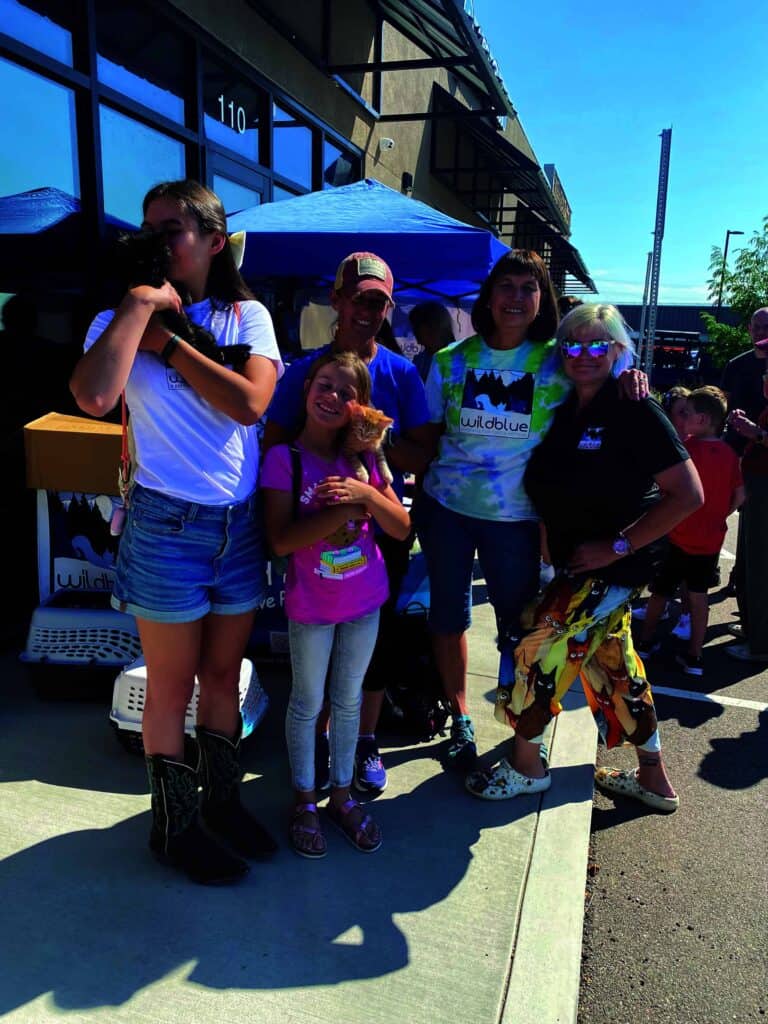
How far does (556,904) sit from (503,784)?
52 centimetres

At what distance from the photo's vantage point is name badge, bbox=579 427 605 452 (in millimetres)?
2318

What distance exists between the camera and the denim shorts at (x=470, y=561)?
8.45 ft

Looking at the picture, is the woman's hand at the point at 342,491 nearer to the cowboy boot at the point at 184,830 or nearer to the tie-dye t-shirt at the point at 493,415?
the tie-dye t-shirt at the point at 493,415

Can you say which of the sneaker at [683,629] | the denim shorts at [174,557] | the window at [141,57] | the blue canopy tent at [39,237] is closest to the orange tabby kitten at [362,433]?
the denim shorts at [174,557]

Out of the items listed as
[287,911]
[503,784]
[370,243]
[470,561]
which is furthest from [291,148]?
[287,911]

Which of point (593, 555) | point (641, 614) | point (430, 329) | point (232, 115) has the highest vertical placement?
point (232, 115)

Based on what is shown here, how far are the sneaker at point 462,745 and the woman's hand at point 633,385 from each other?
1437 millimetres

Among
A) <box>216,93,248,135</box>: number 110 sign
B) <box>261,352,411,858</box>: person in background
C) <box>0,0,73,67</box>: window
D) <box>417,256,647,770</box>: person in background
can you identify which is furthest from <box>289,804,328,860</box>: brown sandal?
<box>216,93,248,135</box>: number 110 sign

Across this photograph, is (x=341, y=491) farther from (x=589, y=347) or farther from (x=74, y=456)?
(x=74, y=456)

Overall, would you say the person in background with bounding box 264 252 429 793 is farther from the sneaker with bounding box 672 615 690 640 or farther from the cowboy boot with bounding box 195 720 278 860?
the sneaker with bounding box 672 615 690 640

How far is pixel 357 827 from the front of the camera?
231cm

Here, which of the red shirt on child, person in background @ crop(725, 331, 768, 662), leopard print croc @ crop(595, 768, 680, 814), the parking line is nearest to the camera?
leopard print croc @ crop(595, 768, 680, 814)

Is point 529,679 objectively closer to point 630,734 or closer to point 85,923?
point 630,734

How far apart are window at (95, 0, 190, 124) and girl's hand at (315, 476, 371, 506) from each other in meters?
3.92
